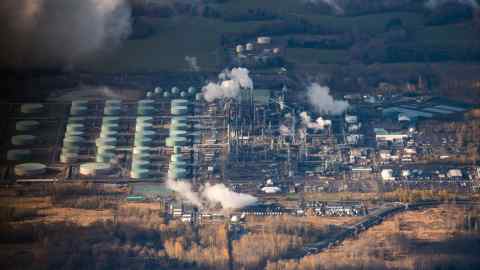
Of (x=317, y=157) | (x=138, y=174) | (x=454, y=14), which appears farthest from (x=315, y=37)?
(x=138, y=174)

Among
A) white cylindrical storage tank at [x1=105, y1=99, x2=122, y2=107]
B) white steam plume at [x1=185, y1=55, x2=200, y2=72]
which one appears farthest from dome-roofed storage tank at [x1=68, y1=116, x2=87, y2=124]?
white steam plume at [x1=185, y1=55, x2=200, y2=72]

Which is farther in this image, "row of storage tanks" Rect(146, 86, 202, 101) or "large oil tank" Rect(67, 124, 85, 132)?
"row of storage tanks" Rect(146, 86, 202, 101)

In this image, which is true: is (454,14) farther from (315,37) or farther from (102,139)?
(102,139)

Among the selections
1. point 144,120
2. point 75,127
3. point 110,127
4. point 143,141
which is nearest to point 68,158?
point 75,127

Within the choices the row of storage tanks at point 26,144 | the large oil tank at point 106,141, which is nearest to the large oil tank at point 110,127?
the large oil tank at point 106,141

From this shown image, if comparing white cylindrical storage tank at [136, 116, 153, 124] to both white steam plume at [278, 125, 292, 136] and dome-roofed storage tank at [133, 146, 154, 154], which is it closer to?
dome-roofed storage tank at [133, 146, 154, 154]
